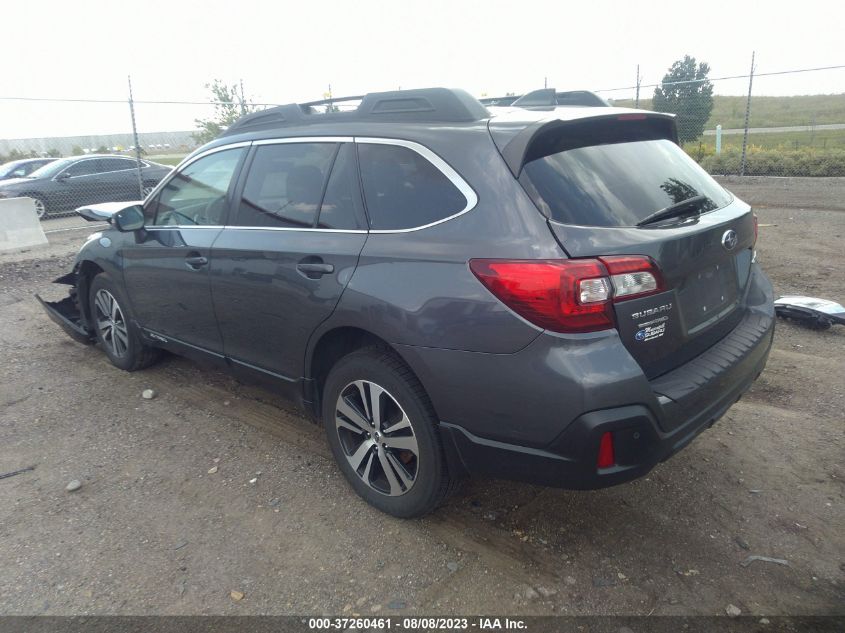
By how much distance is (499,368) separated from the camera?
2.27 m

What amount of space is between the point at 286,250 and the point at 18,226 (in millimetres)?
9077

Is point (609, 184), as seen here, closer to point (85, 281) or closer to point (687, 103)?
point (85, 281)

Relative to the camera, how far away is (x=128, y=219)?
4109 mm

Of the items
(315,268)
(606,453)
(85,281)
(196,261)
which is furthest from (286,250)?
(85,281)

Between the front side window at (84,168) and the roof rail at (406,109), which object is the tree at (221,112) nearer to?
the front side window at (84,168)

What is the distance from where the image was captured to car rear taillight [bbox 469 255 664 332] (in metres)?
2.15

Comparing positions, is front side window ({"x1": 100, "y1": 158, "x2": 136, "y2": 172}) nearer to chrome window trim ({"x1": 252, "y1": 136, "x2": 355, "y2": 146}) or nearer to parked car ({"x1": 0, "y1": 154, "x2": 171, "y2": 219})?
parked car ({"x1": 0, "y1": 154, "x2": 171, "y2": 219})

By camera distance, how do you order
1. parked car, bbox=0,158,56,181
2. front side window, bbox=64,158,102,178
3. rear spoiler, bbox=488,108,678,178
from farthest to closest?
parked car, bbox=0,158,56,181 → front side window, bbox=64,158,102,178 → rear spoiler, bbox=488,108,678,178

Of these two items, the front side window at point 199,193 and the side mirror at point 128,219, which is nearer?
the front side window at point 199,193

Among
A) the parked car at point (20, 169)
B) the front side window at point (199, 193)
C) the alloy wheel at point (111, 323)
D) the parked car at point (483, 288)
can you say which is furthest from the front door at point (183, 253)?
the parked car at point (20, 169)

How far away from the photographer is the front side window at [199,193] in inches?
143

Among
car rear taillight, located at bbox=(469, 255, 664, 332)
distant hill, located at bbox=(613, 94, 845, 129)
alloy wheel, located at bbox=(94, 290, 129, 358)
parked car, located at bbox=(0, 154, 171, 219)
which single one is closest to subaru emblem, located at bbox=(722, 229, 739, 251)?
car rear taillight, located at bbox=(469, 255, 664, 332)

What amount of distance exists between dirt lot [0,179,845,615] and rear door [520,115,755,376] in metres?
0.88

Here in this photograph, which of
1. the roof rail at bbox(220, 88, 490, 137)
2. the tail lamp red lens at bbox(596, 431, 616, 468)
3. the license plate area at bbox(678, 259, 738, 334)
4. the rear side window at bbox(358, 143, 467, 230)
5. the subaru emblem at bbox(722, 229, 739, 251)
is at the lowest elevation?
the tail lamp red lens at bbox(596, 431, 616, 468)
